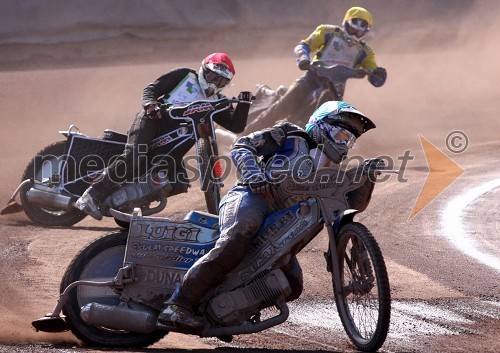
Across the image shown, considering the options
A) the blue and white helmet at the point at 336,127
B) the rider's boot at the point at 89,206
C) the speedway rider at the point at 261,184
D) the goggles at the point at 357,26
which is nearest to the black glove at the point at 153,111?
the rider's boot at the point at 89,206

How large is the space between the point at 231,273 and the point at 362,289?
0.82m

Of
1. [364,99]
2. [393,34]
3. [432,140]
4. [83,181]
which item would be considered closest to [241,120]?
[83,181]

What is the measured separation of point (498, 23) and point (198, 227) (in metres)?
22.3

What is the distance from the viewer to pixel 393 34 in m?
27.1

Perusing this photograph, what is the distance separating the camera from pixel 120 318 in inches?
262

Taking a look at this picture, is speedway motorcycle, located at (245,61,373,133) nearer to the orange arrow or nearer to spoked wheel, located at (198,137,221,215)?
the orange arrow

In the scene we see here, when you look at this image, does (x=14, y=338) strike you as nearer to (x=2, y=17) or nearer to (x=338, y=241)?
(x=338, y=241)

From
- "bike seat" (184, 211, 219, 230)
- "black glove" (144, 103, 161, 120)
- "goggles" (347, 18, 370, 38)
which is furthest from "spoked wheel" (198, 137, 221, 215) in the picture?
"goggles" (347, 18, 370, 38)

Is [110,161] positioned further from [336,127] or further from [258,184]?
[258,184]

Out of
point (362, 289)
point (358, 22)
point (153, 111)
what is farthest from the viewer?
point (358, 22)

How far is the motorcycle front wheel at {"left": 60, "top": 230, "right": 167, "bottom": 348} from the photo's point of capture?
6789mm

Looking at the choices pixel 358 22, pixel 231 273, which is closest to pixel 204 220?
pixel 231 273

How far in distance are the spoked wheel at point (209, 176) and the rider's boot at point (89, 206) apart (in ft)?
4.47

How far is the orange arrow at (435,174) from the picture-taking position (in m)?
12.9
